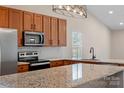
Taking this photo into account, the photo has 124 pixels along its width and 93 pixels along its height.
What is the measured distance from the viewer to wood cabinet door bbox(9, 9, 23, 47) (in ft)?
14.8

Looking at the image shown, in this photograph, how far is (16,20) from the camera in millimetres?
4625

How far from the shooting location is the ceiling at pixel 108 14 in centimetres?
766

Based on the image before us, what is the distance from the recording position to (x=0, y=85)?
1795 millimetres

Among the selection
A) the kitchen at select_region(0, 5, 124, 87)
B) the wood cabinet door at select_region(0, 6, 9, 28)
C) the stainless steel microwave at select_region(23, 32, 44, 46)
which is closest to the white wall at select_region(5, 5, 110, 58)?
the kitchen at select_region(0, 5, 124, 87)

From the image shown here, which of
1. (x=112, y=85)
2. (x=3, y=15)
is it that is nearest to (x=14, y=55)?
(x=3, y=15)

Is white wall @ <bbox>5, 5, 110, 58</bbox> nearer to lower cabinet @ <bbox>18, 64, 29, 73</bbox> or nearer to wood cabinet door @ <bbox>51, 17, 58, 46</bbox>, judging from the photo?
wood cabinet door @ <bbox>51, 17, 58, 46</bbox>

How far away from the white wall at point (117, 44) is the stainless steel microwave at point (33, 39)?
22.0 ft

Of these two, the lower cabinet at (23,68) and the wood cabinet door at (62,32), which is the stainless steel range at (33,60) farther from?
the wood cabinet door at (62,32)

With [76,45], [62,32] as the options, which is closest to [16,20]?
[62,32]

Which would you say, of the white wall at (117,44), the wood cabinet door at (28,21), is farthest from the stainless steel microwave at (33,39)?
the white wall at (117,44)

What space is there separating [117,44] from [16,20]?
304 inches

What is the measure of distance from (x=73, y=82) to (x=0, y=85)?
2.41 ft

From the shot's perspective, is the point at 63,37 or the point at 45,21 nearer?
the point at 45,21
